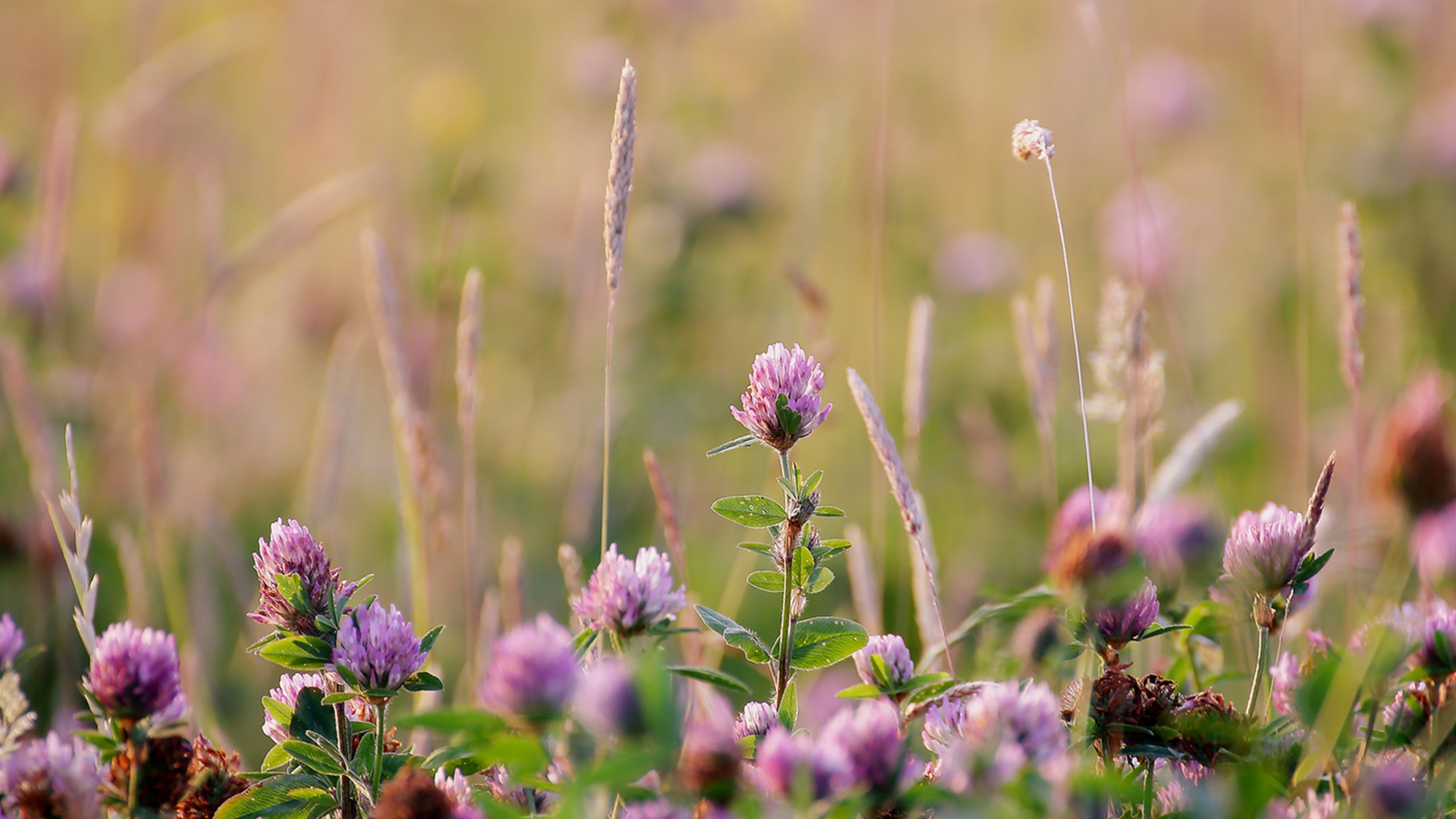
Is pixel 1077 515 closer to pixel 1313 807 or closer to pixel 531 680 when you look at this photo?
pixel 1313 807

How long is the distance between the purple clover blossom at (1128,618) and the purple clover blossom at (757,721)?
0.78 feet

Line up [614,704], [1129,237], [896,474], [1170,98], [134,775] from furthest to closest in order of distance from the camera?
[1170,98] → [1129,237] → [896,474] → [134,775] → [614,704]

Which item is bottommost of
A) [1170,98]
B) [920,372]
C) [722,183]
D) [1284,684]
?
[1284,684]

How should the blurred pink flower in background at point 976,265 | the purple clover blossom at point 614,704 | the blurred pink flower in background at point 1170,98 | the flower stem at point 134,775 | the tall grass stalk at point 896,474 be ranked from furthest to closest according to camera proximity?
the blurred pink flower in background at point 1170,98
the blurred pink flower in background at point 976,265
the tall grass stalk at point 896,474
the flower stem at point 134,775
the purple clover blossom at point 614,704

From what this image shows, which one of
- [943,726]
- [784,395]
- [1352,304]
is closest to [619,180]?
[784,395]

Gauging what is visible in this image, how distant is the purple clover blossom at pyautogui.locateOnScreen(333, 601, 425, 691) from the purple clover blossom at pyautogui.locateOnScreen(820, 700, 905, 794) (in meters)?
0.29

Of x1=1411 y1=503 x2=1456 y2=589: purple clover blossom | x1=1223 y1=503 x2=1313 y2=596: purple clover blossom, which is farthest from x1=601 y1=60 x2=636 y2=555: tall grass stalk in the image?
x1=1411 y1=503 x2=1456 y2=589: purple clover blossom

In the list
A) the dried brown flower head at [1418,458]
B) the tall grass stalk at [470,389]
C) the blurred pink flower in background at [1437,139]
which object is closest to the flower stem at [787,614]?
the tall grass stalk at [470,389]

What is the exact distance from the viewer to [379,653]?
28.3 inches

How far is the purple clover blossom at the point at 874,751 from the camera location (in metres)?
0.58

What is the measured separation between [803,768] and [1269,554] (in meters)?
0.40

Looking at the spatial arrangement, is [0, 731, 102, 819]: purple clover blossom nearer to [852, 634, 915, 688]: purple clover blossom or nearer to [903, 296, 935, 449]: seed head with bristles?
[852, 634, 915, 688]: purple clover blossom

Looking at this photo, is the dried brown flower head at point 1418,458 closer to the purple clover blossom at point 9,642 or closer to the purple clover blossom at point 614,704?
the purple clover blossom at point 614,704

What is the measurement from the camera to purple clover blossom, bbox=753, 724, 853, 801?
0.55 meters
